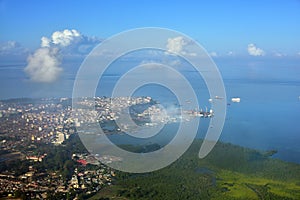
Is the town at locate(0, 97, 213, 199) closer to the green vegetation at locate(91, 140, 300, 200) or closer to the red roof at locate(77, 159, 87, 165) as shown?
the red roof at locate(77, 159, 87, 165)

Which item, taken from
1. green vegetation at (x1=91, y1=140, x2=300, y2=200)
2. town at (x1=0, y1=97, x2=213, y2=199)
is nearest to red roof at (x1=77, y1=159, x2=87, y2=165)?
town at (x1=0, y1=97, x2=213, y2=199)

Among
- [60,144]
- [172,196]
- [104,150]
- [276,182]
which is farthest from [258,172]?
[60,144]

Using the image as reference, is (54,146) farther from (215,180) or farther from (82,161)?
(215,180)

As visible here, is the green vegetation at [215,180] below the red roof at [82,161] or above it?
below

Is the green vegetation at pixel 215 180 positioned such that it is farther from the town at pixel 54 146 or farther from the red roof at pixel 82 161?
the red roof at pixel 82 161

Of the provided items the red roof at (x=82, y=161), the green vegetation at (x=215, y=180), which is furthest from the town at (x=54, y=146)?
the green vegetation at (x=215, y=180)

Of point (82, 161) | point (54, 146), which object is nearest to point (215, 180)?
point (82, 161)

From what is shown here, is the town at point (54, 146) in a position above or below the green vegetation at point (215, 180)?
above

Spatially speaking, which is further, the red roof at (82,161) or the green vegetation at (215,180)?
the red roof at (82,161)
